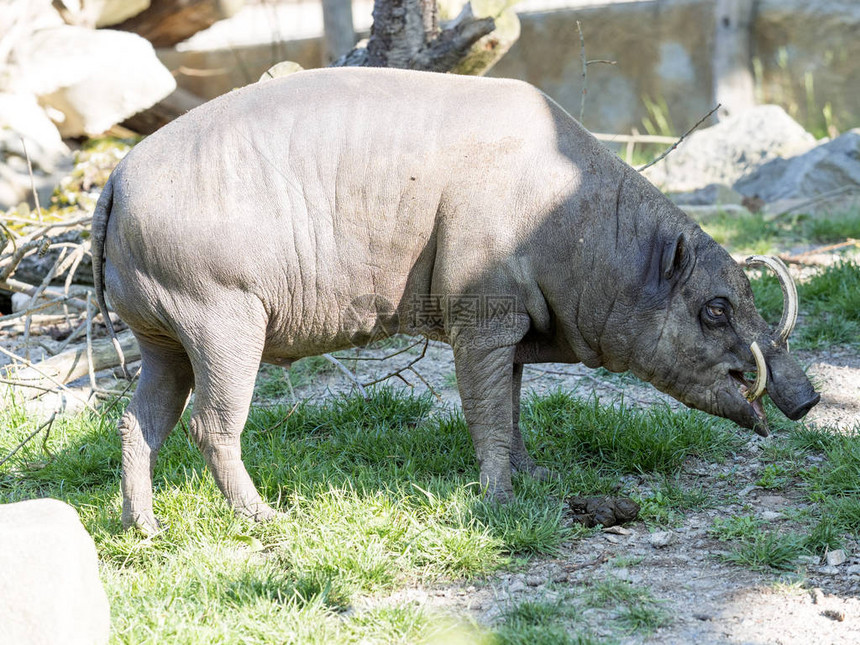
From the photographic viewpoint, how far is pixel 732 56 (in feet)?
37.5

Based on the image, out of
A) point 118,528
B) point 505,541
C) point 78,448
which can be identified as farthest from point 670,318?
point 78,448

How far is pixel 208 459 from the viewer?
4.13 m

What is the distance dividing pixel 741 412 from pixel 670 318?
0.52 meters

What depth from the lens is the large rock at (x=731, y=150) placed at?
1013cm

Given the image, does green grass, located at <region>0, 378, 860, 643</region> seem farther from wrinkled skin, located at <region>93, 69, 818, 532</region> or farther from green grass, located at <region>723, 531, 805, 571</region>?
wrinkled skin, located at <region>93, 69, 818, 532</region>

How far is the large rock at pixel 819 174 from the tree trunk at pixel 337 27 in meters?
4.70

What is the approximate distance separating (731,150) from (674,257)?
22.0ft

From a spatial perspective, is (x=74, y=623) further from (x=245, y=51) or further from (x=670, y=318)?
(x=245, y=51)

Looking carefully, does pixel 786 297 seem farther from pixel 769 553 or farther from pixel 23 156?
pixel 23 156

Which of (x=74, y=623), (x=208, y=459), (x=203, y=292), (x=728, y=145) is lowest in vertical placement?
(x=728, y=145)

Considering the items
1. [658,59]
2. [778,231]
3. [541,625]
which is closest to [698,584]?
[541,625]

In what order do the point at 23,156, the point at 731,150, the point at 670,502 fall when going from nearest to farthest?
the point at 670,502, the point at 23,156, the point at 731,150

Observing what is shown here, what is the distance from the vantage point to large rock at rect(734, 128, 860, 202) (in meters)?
9.16

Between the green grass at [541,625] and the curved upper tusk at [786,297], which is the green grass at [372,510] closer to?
Answer: the green grass at [541,625]
